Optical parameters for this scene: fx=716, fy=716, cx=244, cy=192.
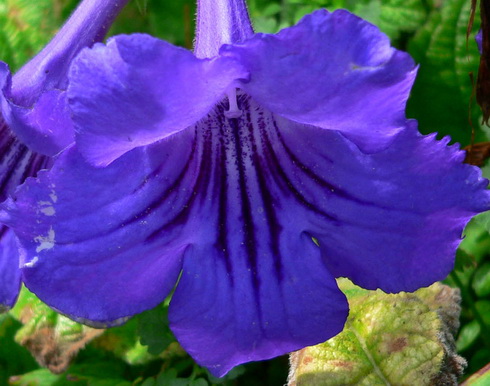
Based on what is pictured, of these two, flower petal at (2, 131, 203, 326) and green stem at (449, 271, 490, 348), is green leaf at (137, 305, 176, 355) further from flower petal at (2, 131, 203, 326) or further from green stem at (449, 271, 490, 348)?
green stem at (449, 271, 490, 348)

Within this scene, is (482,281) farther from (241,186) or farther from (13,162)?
(13,162)

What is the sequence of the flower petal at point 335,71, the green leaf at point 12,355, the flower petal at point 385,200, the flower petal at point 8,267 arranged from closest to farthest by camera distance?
the flower petal at point 335,71, the flower petal at point 385,200, the flower petal at point 8,267, the green leaf at point 12,355

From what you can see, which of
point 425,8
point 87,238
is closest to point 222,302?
point 87,238

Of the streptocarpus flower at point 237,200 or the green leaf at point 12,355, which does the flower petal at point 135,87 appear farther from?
the green leaf at point 12,355

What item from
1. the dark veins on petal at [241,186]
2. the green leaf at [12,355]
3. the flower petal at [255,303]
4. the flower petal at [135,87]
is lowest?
the green leaf at [12,355]

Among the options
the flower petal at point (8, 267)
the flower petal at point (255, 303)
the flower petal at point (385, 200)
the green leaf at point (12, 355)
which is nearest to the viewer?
the flower petal at point (385, 200)

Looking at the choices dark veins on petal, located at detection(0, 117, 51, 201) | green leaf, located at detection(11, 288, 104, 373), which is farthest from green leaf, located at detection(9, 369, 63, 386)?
dark veins on petal, located at detection(0, 117, 51, 201)

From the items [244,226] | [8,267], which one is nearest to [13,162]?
[8,267]

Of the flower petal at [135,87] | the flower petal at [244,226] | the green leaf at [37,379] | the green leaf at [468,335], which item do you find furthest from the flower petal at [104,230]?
the green leaf at [468,335]
